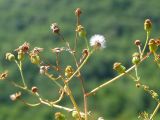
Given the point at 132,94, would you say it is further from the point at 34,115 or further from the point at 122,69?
the point at 122,69

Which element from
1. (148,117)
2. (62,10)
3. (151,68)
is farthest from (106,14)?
(148,117)

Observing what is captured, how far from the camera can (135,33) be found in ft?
509

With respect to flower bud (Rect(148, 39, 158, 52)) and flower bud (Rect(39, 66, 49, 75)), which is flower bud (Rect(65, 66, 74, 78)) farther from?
flower bud (Rect(148, 39, 158, 52))

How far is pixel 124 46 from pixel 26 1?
3762 centimetres

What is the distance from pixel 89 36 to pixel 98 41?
136 metres

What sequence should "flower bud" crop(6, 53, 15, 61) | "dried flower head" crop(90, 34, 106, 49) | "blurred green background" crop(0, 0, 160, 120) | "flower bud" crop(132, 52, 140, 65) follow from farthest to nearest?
1. "blurred green background" crop(0, 0, 160, 120)
2. "flower bud" crop(6, 53, 15, 61)
3. "dried flower head" crop(90, 34, 106, 49)
4. "flower bud" crop(132, 52, 140, 65)

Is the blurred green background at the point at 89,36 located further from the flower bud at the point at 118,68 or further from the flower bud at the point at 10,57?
the flower bud at the point at 118,68

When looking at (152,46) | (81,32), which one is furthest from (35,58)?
(152,46)

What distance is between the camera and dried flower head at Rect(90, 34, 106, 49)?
10.8 ft

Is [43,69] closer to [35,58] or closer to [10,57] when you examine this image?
[35,58]

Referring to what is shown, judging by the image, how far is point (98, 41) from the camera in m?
3.35

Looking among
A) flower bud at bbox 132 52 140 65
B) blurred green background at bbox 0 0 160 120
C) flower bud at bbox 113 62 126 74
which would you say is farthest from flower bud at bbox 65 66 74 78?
blurred green background at bbox 0 0 160 120

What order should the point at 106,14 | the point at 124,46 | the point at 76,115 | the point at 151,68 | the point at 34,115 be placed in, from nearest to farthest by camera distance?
1. the point at 76,115
2. the point at 34,115
3. the point at 151,68
4. the point at 124,46
5. the point at 106,14

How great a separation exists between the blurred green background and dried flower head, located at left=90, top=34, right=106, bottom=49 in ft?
358
